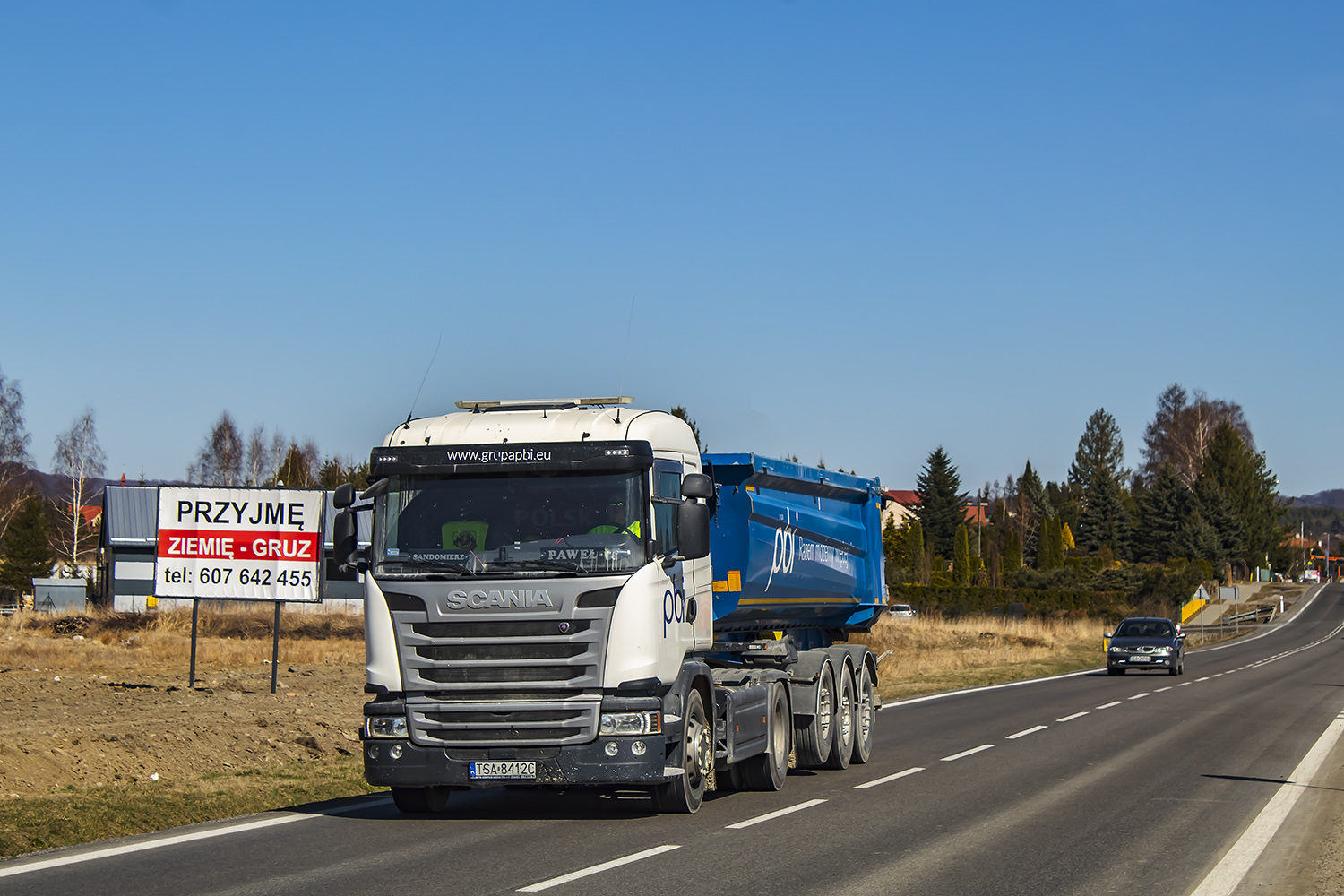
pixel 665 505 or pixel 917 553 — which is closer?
pixel 665 505

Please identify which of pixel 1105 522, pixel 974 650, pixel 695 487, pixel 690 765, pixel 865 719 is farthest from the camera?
pixel 1105 522

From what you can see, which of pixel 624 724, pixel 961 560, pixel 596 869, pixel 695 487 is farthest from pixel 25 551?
pixel 596 869

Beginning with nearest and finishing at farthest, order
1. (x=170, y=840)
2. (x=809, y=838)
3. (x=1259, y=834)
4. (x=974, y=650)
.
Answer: (x=170, y=840) → (x=809, y=838) → (x=1259, y=834) → (x=974, y=650)

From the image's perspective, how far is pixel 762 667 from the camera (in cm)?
1418

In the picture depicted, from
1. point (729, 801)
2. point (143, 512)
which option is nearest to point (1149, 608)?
point (143, 512)

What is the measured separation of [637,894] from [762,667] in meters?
6.30

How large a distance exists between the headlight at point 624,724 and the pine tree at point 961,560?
3598 inches

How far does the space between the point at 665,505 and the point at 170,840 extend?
4.52 metres

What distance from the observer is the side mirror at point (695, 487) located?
11078mm

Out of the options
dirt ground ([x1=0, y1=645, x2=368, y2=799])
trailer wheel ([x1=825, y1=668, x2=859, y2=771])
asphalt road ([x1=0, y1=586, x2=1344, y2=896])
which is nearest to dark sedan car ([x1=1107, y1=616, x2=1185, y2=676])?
asphalt road ([x1=0, y1=586, x2=1344, y2=896])

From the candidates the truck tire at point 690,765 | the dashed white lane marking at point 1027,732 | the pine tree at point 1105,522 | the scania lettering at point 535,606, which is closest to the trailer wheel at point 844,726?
the scania lettering at point 535,606

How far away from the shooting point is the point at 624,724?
10461mm

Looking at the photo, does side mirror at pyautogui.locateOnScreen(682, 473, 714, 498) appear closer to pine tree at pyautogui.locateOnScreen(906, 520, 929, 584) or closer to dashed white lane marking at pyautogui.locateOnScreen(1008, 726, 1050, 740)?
dashed white lane marking at pyautogui.locateOnScreen(1008, 726, 1050, 740)

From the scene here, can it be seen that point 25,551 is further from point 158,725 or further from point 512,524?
point 512,524
